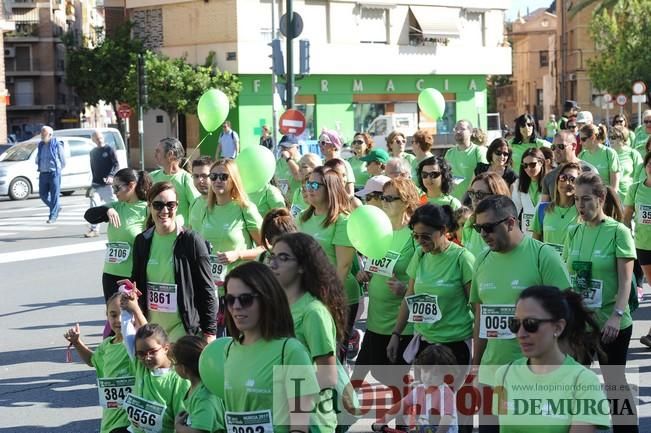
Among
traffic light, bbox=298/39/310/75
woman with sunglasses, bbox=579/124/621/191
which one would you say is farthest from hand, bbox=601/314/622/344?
traffic light, bbox=298/39/310/75

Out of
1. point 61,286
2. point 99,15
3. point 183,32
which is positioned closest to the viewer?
point 61,286

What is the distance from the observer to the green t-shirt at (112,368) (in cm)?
603

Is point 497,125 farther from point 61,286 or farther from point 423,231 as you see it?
point 423,231

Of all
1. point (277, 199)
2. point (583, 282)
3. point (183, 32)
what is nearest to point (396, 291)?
point (583, 282)

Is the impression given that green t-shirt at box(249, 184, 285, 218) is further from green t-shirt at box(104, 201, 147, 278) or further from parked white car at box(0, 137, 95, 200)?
parked white car at box(0, 137, 95, 200)

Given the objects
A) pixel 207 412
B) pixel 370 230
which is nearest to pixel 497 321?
pixel 370 230

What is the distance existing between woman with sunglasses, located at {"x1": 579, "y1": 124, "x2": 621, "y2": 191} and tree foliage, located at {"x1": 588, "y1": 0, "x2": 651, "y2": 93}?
56.6 metres

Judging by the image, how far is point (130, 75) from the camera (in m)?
44.3

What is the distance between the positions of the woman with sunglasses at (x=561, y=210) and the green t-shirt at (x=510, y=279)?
1999 millimetres

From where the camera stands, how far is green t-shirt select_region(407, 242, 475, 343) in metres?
6.29

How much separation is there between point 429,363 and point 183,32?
42818mm

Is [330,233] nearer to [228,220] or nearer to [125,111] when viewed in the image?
[228,220]

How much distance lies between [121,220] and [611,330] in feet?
13.8

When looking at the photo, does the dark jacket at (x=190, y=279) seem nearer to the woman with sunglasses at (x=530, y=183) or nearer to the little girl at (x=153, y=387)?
the little girl at (x=153, y=387)
